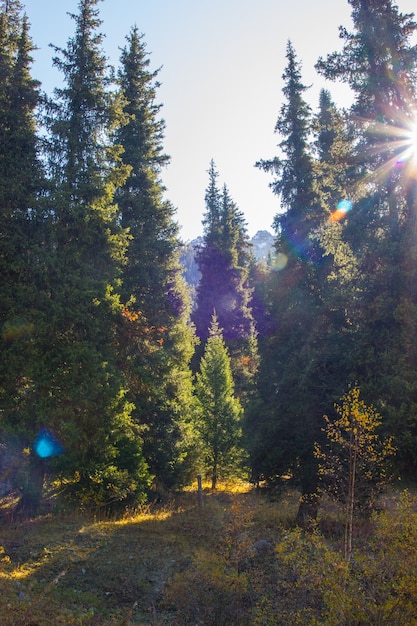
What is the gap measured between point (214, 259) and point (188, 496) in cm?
1918

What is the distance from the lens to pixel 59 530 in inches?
476

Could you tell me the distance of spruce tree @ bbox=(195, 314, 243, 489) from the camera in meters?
22.1

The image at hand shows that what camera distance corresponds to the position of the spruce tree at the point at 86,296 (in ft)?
39.7

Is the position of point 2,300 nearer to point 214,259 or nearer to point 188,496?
point 188,496

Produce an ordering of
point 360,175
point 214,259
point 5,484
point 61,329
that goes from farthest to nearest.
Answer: point 214,259 < point 5,484 < point 360,175 < point 61,329

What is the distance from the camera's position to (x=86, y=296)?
12.6 m

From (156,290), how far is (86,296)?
17.8ft

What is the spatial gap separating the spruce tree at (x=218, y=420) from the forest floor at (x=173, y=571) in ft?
22.3

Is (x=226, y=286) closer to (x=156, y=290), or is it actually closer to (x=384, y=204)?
(x=156, y=290)

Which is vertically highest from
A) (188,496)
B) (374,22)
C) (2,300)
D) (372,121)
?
(374,22)

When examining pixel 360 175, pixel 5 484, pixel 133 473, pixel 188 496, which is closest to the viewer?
pixel 360 175

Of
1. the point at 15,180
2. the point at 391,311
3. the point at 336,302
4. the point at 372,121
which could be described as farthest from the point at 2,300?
the point at 372,121

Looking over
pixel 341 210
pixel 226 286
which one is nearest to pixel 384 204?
pixel 341 210

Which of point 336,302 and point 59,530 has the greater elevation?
point 336,302
